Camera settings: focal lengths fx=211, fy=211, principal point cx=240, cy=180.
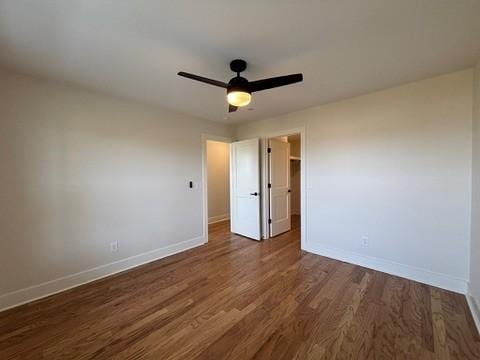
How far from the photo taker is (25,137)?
2.22 metres

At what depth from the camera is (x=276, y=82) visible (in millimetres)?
1793

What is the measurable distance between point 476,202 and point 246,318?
249 centimetres

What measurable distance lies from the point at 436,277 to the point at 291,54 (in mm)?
2930

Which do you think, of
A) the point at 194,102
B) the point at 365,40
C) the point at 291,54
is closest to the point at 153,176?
the point at 194,102

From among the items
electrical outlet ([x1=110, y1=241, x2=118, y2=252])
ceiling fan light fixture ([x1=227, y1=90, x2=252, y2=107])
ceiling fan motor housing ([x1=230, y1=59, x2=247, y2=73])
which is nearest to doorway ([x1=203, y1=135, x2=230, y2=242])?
electrical outlet ([x1=110, y1=241, x2=118, y2=252])

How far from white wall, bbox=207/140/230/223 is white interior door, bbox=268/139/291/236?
199 centimetres

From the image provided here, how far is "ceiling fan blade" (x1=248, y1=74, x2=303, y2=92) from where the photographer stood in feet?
5.69

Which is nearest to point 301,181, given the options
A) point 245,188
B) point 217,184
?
point 245,188

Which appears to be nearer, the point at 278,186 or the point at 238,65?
the point at 238,65

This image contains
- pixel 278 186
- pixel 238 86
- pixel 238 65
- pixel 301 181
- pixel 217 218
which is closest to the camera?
pixel 238 86

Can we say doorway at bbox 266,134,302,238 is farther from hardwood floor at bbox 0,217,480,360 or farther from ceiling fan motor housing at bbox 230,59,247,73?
ceiling fan motor housing at bbox 230,59,247,73

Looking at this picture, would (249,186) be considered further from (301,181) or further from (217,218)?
(217,218)

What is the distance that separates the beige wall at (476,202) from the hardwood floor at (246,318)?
27 centimetres

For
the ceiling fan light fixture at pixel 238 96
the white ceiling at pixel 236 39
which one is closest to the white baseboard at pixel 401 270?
the white ceiling at pixel 236 39
